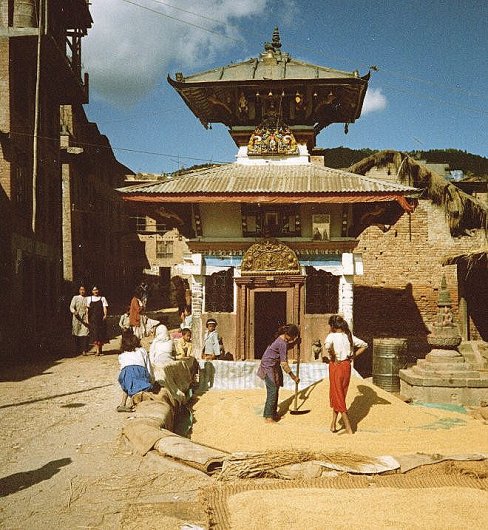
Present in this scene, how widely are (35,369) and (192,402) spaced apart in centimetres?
477

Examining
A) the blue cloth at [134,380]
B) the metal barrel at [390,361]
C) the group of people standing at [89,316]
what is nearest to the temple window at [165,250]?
the group of people standing at [89,316]

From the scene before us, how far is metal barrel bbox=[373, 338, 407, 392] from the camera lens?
42.0 ft

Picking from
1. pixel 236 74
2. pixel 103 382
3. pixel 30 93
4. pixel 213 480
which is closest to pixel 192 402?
pixel 103 382

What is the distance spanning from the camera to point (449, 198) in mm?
20172

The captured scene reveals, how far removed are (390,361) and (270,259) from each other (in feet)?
13.3

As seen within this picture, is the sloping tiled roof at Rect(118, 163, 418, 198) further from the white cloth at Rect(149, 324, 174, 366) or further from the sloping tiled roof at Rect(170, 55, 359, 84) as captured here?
the white cloth at Rect(149, 324, 174, 366)

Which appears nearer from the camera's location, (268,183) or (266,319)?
(268,183)

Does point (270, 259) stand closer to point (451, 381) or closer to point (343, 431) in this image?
point (451, 381)

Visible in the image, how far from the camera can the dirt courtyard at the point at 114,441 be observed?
4.85m

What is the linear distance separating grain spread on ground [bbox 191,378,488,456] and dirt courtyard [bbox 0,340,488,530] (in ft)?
0.07

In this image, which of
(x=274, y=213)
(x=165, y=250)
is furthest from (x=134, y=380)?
(x=165, y=250)

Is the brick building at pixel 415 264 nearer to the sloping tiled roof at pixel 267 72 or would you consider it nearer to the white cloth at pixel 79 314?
the sloping tiled roof at pixel 267 72

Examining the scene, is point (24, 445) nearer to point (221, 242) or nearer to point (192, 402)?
point (192, 402)

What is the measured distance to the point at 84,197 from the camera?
33.1 meters
